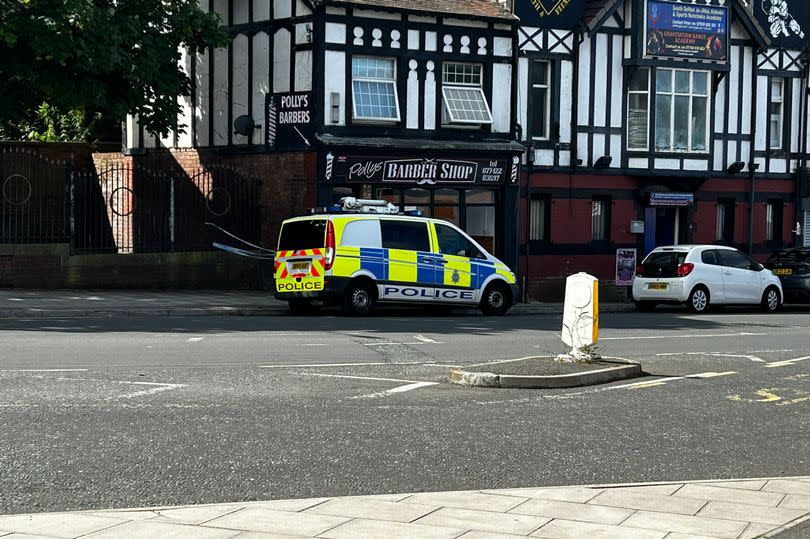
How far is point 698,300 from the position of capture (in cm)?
2797

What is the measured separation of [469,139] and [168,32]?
7.65 m

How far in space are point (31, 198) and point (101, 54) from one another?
143 inches

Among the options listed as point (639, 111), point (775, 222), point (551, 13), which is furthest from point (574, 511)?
point (775, 222)

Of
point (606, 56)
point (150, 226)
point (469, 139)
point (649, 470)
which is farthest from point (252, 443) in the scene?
point (606, 56)

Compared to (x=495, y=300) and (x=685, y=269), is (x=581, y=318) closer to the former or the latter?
(x=495, y=300)

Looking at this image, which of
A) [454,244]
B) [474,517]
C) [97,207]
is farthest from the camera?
[97,207]

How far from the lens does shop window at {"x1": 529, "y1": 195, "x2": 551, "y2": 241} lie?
108 feet

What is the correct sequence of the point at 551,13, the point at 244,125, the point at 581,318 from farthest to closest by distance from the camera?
1. the point at 551,13
2. the point at 244,125
3. the point at 581,318

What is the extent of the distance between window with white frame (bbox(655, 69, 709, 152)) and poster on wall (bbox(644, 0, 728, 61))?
0.61 m

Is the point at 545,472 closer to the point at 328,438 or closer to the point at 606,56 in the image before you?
the point at 328,438

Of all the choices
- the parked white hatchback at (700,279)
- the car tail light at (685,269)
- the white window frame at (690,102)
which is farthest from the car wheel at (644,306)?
the white window frame at (690,102)

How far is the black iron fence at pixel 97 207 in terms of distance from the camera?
26.7 metres

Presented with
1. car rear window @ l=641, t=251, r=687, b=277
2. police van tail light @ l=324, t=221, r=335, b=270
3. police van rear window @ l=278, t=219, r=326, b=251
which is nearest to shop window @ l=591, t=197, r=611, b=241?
car rear window @ l=641, t=251, r=687, b=277

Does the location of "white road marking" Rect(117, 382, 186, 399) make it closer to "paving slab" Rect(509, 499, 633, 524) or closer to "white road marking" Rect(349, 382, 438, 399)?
"white road marking" Rect(349, 382, 438, 399)
